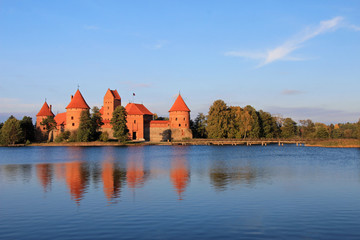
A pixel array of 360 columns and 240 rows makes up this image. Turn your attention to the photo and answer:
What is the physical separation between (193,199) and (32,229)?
195 inches

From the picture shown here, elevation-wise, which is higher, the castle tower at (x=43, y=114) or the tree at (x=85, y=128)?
the castle tower at (x=43, y=114)

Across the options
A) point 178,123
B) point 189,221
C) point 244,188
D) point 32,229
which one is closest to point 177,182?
point 244,188

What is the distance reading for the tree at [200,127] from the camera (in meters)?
68.7

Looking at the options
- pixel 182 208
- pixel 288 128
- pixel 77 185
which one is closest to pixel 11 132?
pixel 288 128

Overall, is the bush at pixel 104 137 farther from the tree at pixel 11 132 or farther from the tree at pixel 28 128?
the tree at pixel 28 128

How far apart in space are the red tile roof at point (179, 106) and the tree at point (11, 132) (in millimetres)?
25608

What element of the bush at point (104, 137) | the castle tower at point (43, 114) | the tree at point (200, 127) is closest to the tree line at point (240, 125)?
the tree at point (200, 127)

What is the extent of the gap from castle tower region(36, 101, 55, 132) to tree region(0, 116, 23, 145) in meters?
10.1

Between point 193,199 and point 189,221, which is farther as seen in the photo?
point 193,199

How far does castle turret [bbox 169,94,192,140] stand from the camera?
214 feet

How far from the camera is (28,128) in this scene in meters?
65.2

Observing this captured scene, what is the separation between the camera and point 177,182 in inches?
607

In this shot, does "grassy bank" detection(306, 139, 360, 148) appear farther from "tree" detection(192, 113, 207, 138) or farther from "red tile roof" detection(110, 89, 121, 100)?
"red tile roof" detection(110, 89, 121, 100)

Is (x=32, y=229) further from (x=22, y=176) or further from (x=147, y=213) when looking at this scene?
(x=22, y=176)
